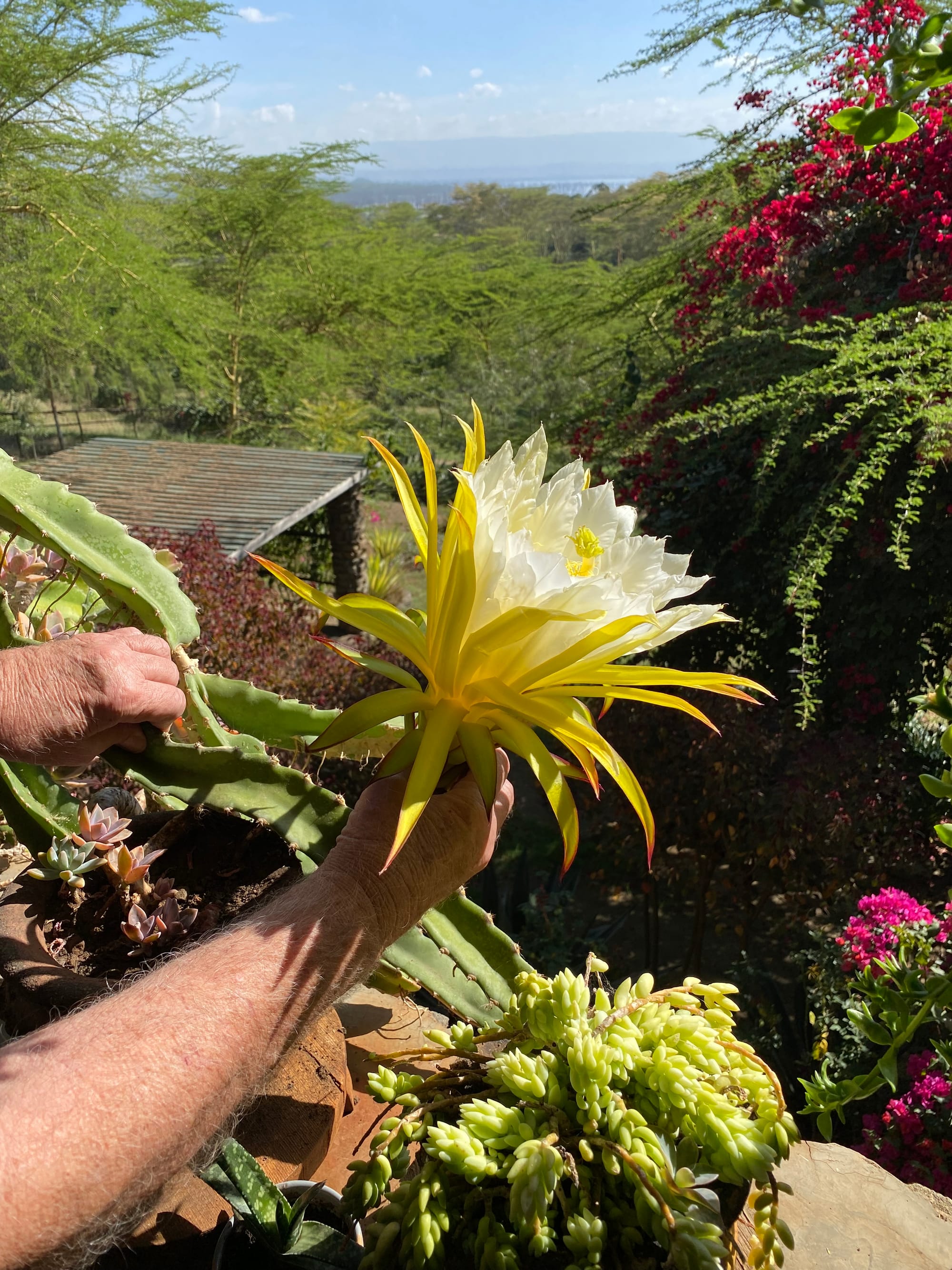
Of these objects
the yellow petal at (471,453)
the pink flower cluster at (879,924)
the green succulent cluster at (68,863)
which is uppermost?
the yellow petal at (471,453)

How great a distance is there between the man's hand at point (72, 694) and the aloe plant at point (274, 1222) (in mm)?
488

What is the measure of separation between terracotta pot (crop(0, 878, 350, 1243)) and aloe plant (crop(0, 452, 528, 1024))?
8 centimetres

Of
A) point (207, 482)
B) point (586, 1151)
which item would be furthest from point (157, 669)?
point (207, 482)

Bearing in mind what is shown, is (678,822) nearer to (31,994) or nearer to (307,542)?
(31,994)

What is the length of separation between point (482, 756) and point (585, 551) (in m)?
0.26

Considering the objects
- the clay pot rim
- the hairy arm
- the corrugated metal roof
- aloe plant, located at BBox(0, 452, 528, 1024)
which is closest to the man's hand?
aloe plant, located at BBox(0, 452, 528, 1024)

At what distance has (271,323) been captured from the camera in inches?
507

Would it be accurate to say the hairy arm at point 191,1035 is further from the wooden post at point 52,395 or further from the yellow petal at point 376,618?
the wooden post at point 52,395

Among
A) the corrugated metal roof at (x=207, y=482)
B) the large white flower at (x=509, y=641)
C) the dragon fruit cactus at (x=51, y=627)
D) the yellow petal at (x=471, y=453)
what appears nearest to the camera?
the large white flower at (x=509, y=641)

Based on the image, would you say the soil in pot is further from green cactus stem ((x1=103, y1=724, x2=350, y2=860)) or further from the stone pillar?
the stone pillar

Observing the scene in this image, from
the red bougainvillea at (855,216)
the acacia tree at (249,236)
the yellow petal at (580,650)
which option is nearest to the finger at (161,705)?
the yellow petal at (580,650)

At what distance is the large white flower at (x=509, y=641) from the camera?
0.83 metres

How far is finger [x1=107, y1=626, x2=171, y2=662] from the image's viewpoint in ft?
3.56

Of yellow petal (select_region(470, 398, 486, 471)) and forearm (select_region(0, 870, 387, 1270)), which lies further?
yellow petal (select_region(470, 398, 486, 471))
